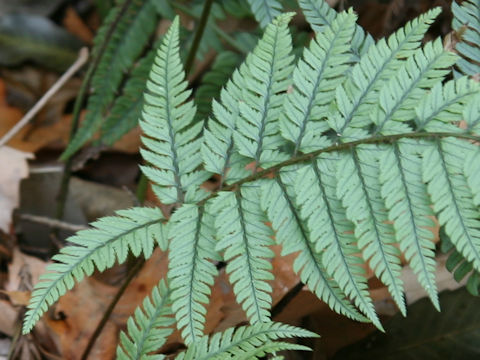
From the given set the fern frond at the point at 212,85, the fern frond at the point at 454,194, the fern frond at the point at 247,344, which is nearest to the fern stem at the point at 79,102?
the fern frond at the point at 212,85

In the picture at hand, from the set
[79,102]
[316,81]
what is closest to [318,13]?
[316,81]

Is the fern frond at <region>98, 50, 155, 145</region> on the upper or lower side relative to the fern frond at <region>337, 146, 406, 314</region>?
upper

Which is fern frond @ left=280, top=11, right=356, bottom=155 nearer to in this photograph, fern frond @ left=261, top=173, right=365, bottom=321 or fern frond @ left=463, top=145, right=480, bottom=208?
fern frond @ left=261, top=173, right=365, bottom=321

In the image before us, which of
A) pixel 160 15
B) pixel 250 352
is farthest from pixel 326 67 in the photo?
pixel 160 15

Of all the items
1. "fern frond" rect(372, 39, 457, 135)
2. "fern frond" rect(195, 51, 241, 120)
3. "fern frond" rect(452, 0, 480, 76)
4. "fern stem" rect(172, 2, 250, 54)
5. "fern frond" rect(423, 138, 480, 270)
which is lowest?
"fern frond" rect(423, 138, 480, 270)

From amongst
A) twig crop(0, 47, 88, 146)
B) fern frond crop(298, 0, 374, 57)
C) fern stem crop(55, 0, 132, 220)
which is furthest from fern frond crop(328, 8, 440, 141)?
twig crop(0, 47, 88, 146)

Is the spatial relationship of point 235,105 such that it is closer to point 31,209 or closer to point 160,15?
point 160,15
